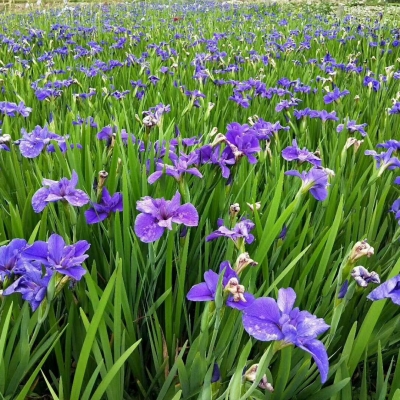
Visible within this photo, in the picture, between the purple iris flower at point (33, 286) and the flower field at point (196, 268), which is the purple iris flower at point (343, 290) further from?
the purple iris flower at point (33, 286)

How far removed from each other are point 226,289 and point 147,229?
0.23 meters

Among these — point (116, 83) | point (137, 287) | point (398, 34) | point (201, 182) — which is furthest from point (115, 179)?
point (398, 34)

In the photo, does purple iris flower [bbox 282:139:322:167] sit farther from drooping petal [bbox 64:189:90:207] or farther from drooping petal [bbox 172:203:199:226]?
drooping petal [bbox 64:189:90:207]

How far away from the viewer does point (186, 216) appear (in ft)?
2.91

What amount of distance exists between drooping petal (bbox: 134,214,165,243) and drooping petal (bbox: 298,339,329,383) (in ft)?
1.18

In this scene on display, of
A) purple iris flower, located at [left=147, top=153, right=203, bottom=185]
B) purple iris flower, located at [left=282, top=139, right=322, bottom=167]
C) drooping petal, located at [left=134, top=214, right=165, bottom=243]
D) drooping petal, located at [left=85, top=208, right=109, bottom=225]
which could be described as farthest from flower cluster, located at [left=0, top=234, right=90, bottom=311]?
purple iris flower, located at [left=282, top=139, right=322, bottom=167]

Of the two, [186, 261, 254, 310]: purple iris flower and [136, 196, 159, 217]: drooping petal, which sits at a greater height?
[136, 196, 159, 217]: drooping petal

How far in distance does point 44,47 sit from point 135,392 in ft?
14.3

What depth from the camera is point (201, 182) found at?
4.40ft

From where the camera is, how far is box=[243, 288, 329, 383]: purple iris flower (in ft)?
1.92

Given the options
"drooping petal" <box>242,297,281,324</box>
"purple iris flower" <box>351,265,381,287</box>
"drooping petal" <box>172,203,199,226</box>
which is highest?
"drooping petal" <box>242,297,281,324</box>

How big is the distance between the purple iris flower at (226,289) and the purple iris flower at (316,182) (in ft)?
1.57

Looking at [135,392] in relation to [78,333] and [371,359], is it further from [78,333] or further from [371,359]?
[371,359]

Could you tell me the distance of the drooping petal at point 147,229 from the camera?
0.83 m
